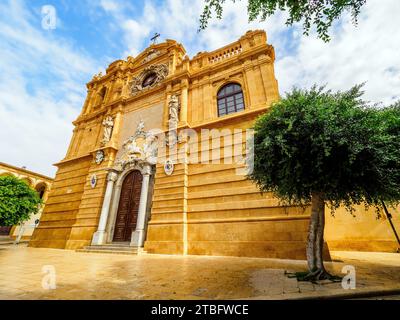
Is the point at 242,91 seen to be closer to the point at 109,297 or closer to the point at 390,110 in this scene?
the point at 390,110

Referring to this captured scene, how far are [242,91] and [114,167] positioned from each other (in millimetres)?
9222

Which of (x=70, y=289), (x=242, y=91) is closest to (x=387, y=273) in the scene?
(x=70, y=289)

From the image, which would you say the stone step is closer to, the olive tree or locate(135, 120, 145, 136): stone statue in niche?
locate(135, 120, 145, 136): stone statue in niche

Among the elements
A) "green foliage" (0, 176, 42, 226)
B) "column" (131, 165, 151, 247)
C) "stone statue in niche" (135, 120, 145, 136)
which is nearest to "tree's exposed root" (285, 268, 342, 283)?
"column" (131, 165, 151, 247)

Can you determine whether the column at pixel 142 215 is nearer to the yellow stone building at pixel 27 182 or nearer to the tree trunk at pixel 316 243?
the tree trunk at pixel 316 243

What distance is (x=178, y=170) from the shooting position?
1042 cm

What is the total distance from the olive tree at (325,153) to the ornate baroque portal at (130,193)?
7.63 meters

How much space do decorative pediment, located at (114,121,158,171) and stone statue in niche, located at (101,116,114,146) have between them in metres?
1.62

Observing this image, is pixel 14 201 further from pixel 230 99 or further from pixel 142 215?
pixel 230 99

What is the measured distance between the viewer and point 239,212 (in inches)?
329

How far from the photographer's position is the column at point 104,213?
10906 mm

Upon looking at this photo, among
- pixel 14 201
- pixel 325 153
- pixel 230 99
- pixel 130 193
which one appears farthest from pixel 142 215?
pixel 325 153

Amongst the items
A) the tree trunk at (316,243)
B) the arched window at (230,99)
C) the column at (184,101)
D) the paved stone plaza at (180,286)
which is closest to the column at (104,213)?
the column at (184,101)
